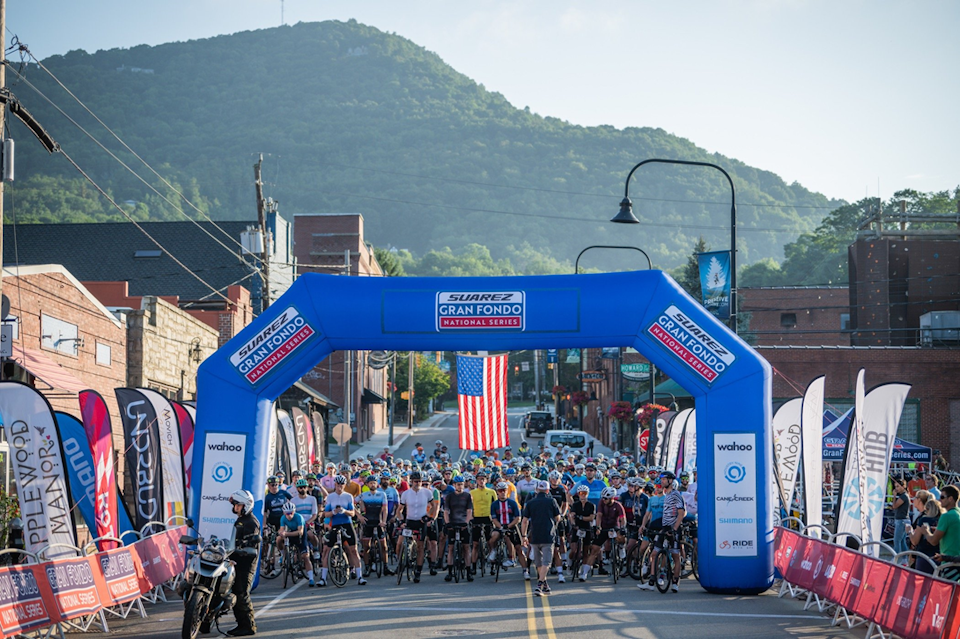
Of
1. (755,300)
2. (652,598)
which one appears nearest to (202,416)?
(652,598)

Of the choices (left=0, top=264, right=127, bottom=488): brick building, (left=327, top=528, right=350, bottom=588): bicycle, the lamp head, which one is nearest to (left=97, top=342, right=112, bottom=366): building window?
(left=0, top=264, right=127, bottom=488): brick building

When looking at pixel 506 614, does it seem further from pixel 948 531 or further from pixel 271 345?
pixel 271 345

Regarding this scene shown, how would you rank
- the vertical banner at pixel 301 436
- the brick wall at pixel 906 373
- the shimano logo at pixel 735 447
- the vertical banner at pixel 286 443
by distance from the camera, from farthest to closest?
the brick wall at pixel 906 373 < the vertical banner at pixel 301 436 < the vertical banner at pixel 286 443 < the shimano logo at pixel 735 447

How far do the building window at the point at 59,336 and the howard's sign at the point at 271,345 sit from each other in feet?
25.3

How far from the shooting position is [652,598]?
47.7 feet

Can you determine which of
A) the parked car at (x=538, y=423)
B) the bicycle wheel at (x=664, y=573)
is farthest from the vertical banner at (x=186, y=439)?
the parked car at (x=538, y=423)

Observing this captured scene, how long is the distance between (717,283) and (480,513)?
25.5 feet

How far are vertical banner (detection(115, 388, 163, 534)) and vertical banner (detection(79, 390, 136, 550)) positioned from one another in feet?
4.57

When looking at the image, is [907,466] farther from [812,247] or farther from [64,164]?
[64,164]

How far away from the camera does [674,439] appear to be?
1039 inches

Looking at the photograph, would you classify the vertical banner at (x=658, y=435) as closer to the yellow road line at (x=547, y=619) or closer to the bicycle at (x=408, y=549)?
the bicycle at (x=408, y=549)

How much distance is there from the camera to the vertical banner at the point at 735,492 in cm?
1509

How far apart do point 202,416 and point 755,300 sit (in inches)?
2145

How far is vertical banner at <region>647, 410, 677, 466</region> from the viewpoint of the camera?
2893 cm
